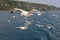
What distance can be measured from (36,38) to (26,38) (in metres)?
1.97

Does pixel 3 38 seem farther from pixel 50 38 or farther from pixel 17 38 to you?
pixel 50 38

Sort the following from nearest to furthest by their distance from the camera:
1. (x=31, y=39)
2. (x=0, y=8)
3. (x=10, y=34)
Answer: (x=31, y=39)
(x=10, y=34)
(x=0, y=8)

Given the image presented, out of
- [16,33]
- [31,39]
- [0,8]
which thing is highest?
[0,8]

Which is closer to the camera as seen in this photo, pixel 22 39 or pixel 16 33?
pixel 22 39

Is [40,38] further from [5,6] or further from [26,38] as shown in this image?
[5,6]

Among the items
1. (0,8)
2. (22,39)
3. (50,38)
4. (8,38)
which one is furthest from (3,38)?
(0,8)

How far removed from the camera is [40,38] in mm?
36188

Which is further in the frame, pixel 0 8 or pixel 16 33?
pixel 0 8

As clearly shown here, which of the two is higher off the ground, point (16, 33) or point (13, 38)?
point (16, 33)

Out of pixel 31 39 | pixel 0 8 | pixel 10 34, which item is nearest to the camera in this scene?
pixel 31 39

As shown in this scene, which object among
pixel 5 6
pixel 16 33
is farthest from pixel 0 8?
pixel 16 33

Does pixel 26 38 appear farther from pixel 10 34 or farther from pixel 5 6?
pixel 5 6

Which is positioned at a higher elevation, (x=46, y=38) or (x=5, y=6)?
(x=5, y=6)

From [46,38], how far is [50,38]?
953mm
